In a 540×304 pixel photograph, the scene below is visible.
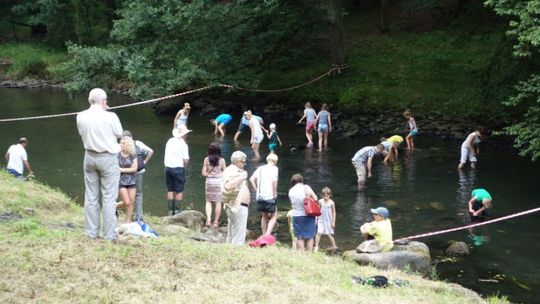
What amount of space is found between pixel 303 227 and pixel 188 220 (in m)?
3.11

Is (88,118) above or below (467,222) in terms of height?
above

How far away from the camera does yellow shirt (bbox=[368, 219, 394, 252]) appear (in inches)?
468

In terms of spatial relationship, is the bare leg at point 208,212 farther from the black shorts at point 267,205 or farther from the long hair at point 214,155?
the black shorts at point 267,205

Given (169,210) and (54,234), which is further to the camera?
(169,210)

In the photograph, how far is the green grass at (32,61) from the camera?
49844 mm

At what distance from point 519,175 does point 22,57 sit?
40701 millimetres

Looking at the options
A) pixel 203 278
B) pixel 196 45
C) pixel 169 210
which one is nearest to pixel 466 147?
pixel 169 210

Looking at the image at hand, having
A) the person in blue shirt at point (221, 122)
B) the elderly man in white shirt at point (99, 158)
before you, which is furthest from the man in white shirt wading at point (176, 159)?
the person in blue shirt at point (221, 122)

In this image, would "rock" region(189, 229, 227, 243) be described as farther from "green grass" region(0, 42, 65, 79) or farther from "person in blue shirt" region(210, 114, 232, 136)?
"green grass" region(0, 42, 65, 79)

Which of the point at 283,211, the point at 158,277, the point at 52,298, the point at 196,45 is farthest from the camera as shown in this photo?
the point at 196,45

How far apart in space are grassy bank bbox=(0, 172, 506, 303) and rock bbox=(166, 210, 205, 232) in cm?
435

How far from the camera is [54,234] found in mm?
9312

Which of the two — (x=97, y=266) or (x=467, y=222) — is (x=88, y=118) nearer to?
(x=97, y=266)

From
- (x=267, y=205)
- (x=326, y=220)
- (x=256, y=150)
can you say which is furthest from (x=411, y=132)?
(x=267, y=205)
